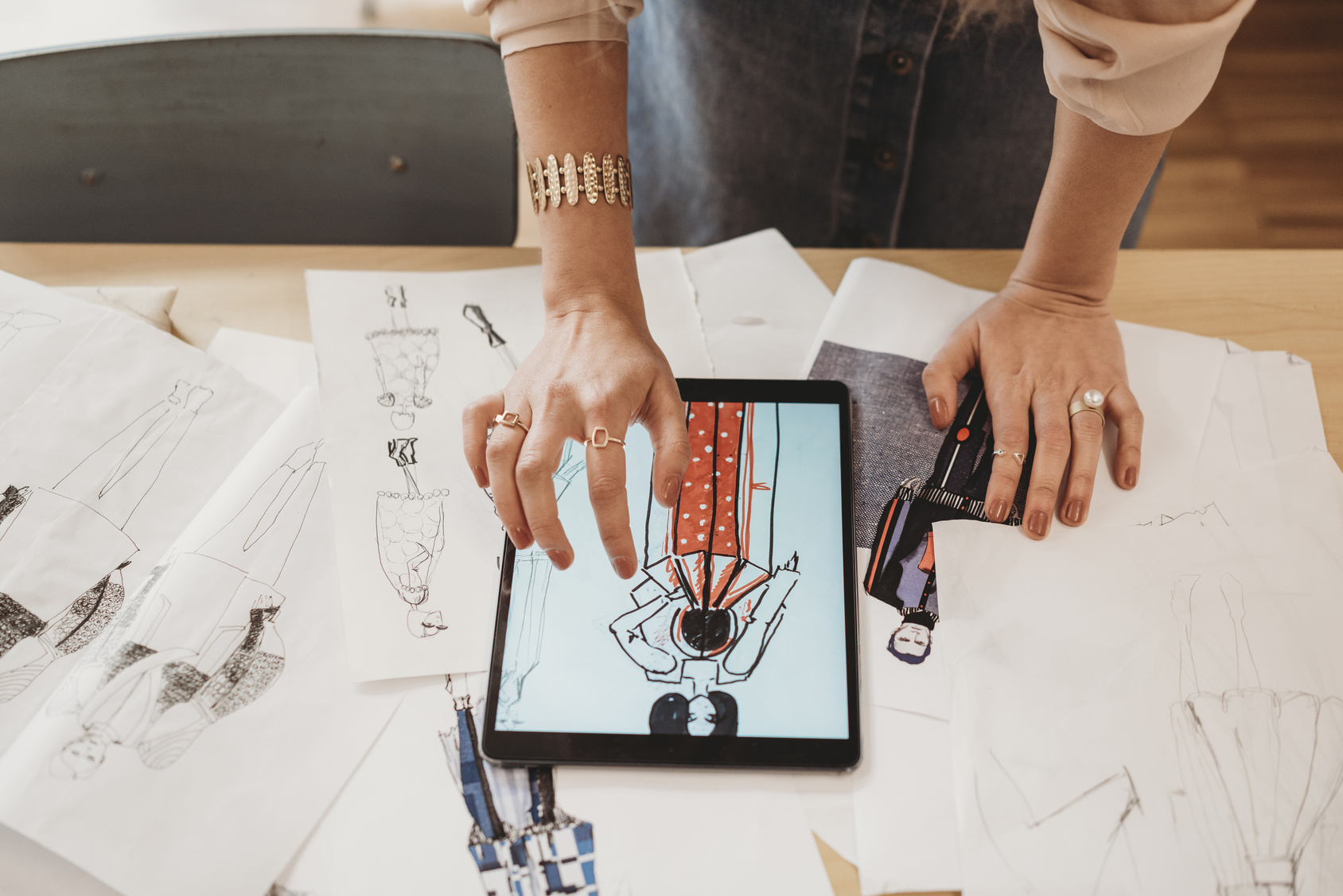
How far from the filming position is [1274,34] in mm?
1990

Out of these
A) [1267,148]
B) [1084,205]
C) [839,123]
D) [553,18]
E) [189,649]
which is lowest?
[189,649]

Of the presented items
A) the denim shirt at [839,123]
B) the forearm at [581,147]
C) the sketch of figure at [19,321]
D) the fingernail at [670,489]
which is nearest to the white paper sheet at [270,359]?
the sketch of figure at [19,321]

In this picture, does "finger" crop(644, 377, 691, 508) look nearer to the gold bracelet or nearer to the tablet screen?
the tablet screen

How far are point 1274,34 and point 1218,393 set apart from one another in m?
1.99

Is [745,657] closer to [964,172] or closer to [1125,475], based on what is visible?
[1125,475]

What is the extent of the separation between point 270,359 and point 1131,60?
26.5 inches

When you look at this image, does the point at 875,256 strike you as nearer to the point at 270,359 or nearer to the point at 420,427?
the point at 420,427

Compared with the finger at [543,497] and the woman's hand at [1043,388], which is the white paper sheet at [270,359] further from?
the woman's hand at [1043,388]

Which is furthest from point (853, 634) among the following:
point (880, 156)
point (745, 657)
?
point (880, 156)

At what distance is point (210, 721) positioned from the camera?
1.64 feet

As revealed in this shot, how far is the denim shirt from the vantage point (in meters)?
0.76

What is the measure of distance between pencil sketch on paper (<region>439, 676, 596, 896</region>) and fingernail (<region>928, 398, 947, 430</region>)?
1.29ft

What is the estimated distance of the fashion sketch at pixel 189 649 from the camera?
0.48 metres

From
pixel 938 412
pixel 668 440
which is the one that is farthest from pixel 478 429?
pixel 938 412
